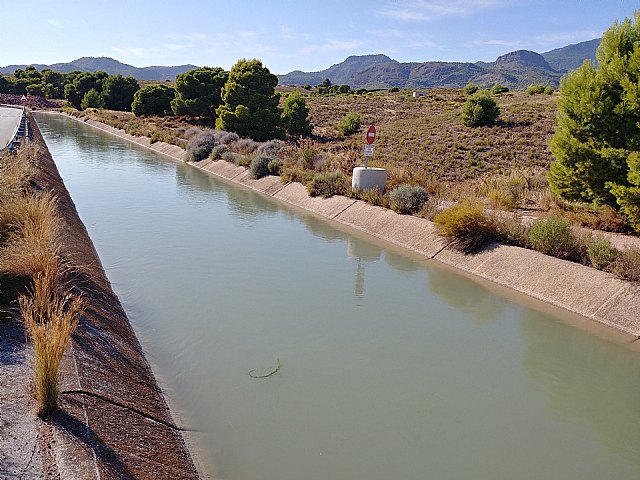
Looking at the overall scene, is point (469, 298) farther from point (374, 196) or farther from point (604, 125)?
point (374, 196)

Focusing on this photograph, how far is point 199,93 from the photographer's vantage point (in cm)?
4691

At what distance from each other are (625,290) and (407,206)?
6657 millimetres

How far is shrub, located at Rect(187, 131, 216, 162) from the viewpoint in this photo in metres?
29.9

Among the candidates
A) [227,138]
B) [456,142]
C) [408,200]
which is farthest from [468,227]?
[227,138]

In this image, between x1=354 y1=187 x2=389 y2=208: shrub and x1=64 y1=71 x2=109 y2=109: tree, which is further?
x1=64 y1=71 x2=109 y2=109: tree

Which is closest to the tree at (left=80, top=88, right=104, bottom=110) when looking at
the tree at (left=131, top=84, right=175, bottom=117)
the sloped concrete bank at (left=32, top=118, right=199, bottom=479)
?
the tree at (left=131, top=84, right=175, bottom=117)

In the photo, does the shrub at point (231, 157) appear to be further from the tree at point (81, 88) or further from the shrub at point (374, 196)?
the tree at point (81, 88)

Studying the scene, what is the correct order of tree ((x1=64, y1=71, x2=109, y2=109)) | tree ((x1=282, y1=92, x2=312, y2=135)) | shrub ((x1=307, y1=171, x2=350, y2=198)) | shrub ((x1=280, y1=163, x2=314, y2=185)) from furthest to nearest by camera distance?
1. tree ((x1=64, y1=71, x2=109, y2=109))
2. tree ((x1=282, y1=92, x2=312, y2=135))
3. shrub ((x1=280, y1=163, x2=314, y2=185))
4. shrub ((x1=307, y1=171, x2=350, y2=198))

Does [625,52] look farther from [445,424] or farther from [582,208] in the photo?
[445,424]

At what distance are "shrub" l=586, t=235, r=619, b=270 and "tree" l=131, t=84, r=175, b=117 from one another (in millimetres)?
53473

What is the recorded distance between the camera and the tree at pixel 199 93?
153 feet

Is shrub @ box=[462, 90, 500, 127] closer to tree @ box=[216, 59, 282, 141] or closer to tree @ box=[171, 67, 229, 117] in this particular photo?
tree @ box=[216, 59, 282, 141]

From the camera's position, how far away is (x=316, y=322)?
841cm

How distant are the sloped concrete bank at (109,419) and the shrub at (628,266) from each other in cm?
742
